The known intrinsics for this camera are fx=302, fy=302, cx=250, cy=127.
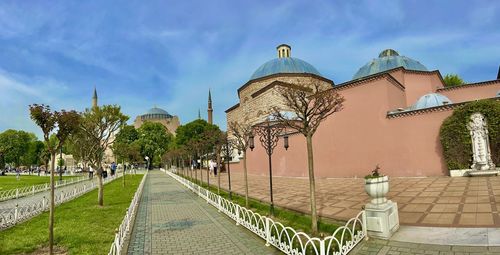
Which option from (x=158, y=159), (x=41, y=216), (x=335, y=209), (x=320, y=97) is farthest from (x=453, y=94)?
(x=158, y=159)

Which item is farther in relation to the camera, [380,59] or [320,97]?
[380,59]

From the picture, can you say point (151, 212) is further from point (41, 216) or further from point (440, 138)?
point (440, 138)

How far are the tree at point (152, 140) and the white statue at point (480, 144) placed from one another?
57.0 meters

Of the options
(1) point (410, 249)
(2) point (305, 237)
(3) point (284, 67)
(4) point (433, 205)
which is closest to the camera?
(1) point (410, 249)

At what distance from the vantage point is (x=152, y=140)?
62781 mm

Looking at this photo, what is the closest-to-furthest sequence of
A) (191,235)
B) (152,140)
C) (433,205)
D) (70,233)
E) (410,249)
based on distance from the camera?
(410,249) → (191,235) → (70,233) → (433,205) → (152,140)

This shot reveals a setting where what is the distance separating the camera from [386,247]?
17.7 ft

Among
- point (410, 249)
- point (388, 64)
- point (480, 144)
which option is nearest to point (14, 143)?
point (388, 64)

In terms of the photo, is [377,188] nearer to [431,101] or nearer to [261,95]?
[431,101]

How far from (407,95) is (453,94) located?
4476 millimetres

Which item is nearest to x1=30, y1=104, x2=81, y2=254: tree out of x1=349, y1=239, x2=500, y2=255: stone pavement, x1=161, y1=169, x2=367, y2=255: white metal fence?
x1=161, y1=169, x2=367, y2=255: white metal fence

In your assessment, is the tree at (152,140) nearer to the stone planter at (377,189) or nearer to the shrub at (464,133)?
the shrub at (464,133)

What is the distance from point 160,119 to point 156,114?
2.27 metres

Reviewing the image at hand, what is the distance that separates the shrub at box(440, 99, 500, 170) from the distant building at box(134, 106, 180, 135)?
3259 inches
